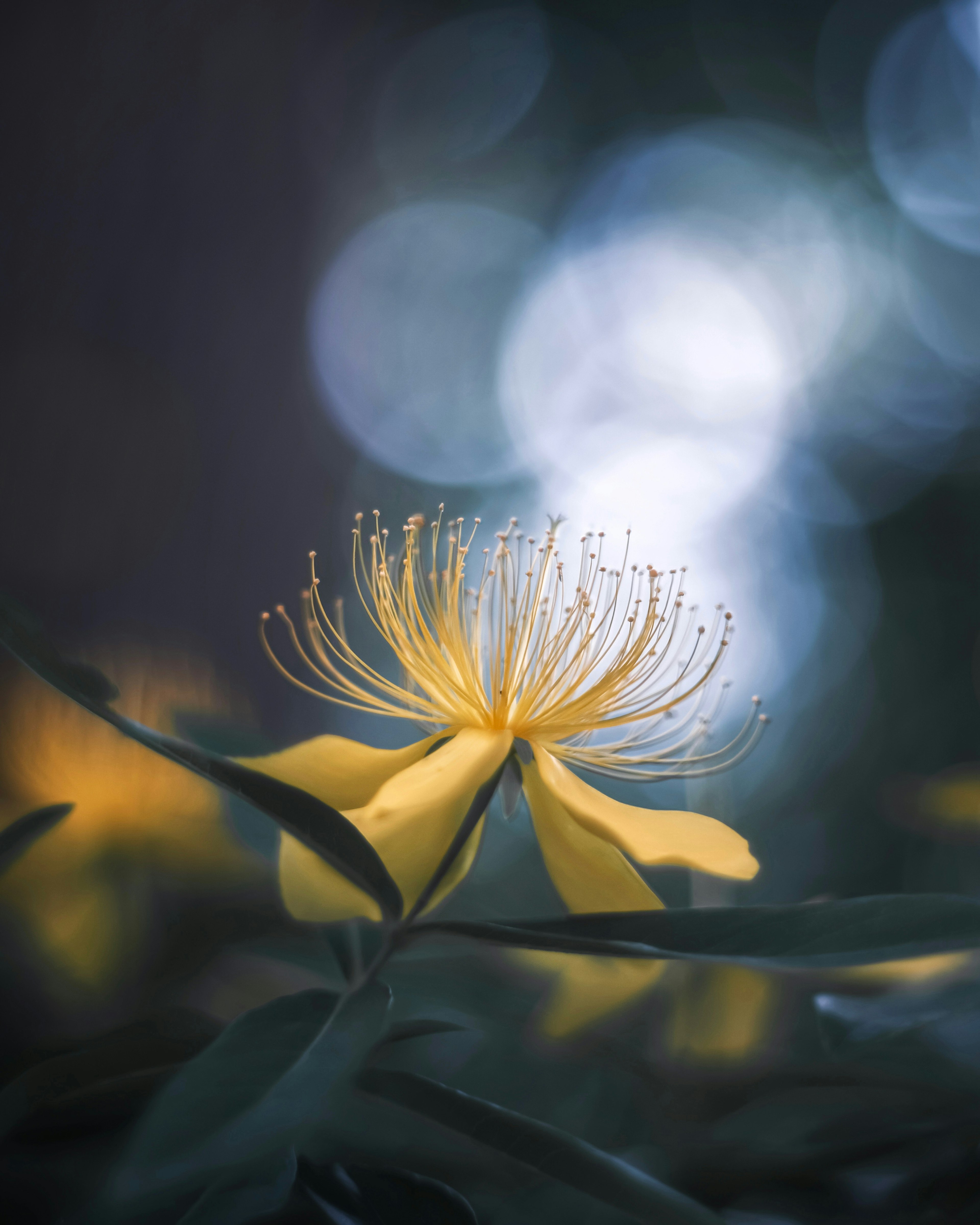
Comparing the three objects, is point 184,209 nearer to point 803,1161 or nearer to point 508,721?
point 508,721

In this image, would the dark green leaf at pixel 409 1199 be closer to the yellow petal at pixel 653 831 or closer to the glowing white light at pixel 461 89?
the yellow petal at pixel 653 831

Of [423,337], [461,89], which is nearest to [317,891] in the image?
[423,337]

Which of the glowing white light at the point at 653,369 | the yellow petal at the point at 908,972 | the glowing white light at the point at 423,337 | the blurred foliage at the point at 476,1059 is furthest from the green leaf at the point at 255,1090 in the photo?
the glowing white light at the point at 653,369

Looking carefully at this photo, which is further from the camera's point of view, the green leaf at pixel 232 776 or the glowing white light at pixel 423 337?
the glowing white light at pixel 423 337

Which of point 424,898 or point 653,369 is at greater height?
point 653,369

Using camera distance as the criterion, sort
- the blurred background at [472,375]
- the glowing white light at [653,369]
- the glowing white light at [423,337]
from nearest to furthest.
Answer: the blurred background at [472,375], the glowing white light at [423,337], the glowing white light at [653,369]

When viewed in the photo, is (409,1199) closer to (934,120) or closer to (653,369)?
(653,369)

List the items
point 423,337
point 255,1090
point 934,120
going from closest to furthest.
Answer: point 255,1090
point 423,337
point 934,120

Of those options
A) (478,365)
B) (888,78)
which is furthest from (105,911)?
(888,78)
